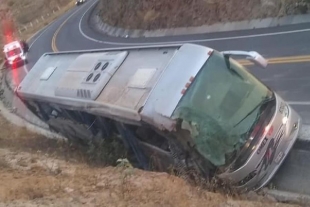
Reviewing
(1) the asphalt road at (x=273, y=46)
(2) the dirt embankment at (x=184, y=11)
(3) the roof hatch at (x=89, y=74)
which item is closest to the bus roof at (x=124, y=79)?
(3) the roof hatch at (x=89, y=74)

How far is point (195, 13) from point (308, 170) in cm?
2209

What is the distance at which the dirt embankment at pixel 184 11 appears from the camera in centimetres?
2511

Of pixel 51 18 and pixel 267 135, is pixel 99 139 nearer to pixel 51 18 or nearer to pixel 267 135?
pixel 267 135

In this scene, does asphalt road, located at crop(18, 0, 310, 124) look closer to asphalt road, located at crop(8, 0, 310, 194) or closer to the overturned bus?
asphalt road, located at crop(8, 0, 310, 194)

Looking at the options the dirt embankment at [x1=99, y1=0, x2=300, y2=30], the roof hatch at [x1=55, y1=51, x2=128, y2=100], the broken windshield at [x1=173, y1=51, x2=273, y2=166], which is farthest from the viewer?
the dirt embankment at [x1=99, y1=0, x2=300, y2=30]

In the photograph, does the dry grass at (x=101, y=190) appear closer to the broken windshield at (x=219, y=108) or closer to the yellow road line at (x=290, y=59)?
the broken windshield at (x=219, y=108)

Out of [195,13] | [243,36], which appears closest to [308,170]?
[243,36]

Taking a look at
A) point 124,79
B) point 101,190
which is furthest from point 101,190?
point 124,79

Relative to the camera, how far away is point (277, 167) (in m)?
9.41

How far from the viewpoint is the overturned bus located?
8.93m

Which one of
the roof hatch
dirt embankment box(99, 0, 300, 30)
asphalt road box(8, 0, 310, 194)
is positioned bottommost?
dirt embankment box(99, 0, 300, 30)

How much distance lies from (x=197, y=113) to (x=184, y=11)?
77.4ft

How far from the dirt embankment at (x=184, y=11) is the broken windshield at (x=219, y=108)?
14430 mm

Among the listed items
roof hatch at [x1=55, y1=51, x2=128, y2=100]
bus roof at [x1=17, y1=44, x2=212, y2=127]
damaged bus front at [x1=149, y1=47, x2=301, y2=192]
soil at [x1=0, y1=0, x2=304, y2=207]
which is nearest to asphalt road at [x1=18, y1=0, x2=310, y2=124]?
damaged bus front at [x1=149, y1=47, x2=301, y2=192]
